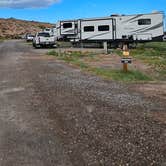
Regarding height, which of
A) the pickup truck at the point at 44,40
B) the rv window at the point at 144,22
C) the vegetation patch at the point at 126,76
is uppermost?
the rv window at the point at 144,22

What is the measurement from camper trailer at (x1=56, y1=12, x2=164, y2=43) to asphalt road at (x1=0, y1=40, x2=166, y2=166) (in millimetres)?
27213

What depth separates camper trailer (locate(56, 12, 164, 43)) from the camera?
39.9 meters

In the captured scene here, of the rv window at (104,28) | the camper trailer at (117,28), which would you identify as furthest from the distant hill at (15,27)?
the rv window at (104,28)

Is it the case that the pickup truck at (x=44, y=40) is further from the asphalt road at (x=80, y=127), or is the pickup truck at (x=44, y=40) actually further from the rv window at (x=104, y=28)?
the asphalt road at (x=80, y=127)

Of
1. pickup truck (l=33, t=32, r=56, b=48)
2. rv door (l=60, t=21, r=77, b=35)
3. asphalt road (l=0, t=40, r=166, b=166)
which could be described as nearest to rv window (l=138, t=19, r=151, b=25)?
rv door (l=60, t=21, r=77, b=35)

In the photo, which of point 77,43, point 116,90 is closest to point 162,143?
point 116,90

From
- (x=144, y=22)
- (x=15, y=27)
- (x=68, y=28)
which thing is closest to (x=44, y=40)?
(x=68, y=28)

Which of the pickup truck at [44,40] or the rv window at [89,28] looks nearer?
the rv window at [89,28]

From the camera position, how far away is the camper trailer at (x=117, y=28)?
39.9 metres

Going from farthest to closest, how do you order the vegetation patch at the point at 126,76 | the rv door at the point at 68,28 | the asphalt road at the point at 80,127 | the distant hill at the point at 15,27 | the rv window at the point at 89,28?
the distant hill at the point at 15,27 < the rv door at the point at 68,28 < the rv window at the point at 89,28 < the vegetation patch at the point at 126,76 < the asphalt road at the point at 80,127

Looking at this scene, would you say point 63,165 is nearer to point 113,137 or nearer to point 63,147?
point 63,147

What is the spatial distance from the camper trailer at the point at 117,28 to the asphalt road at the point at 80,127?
27.2 meters

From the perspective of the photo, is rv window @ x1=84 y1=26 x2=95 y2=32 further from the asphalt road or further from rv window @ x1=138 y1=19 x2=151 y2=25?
the asphalt road

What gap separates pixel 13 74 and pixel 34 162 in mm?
11984
